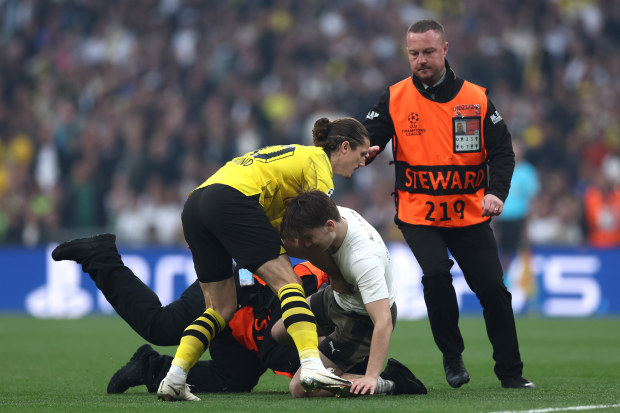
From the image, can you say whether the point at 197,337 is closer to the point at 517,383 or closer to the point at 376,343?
the point at 376,343

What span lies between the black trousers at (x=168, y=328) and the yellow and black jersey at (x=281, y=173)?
3.16 feet

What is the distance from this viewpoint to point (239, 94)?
17797 mm

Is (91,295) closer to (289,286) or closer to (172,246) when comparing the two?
(172,246)

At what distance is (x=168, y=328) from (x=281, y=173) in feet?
4.31

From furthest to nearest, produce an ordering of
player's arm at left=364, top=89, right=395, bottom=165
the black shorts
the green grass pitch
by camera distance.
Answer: player's arm at left=364, top=89, right=395, bottom=165 < the black shorts < the green grass pitch

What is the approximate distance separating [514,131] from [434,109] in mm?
10817

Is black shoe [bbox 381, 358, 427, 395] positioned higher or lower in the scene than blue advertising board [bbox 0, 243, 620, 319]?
lower

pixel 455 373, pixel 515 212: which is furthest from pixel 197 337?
pixel 515 212

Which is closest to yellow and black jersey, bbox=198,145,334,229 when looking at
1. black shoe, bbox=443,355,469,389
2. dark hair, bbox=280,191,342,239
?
dark hair, bbox=280,191,342,239

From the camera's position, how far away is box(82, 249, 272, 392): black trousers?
242 inches

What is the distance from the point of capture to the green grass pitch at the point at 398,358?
16.6ft

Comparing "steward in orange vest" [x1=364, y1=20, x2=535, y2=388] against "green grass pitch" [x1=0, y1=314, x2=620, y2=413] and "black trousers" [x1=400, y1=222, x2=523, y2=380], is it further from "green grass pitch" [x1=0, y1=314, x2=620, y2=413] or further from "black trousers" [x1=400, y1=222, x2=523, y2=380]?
"green grass pitch" [x1=0, y1=314, x2=620, y2=413]

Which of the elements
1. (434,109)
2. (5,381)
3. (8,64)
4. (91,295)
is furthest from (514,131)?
(5,381)

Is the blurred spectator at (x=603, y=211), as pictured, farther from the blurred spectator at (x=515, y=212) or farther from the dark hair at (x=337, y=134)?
the dark hair at (x=337, y=134)
